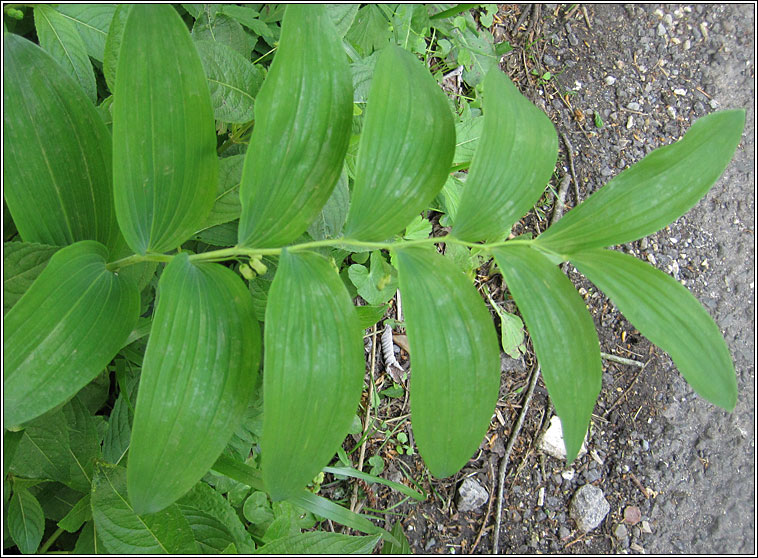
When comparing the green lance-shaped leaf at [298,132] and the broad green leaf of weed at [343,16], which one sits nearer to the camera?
the green lance-shaped leaf at [298,132]

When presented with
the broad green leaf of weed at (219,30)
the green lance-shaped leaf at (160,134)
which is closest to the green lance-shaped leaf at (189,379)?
the green lance-shaped leaf at (160,134)

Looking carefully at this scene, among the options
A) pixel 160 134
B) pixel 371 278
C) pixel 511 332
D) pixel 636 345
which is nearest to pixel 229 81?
pixel 160 134

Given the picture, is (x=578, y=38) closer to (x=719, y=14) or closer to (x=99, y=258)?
(x=719, y=14)

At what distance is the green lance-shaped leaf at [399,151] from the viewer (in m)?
0.65

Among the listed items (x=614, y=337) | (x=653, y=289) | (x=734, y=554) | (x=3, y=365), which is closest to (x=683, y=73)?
(x=614, y=337)

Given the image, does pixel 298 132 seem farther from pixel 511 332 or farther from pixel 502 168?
pixel 511 332

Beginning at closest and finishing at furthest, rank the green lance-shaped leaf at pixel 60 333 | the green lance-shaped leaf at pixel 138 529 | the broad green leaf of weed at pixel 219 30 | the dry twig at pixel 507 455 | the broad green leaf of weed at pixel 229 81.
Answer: the green lance-shaped leaf at pixel 60 333 < the green lance-shaped leaf at pixel 138 529 < the broad green leaf of weed at pixel 229 81 < the broad green leaf of weed at pixel 219 30 < the dry twig at pixel 507 455

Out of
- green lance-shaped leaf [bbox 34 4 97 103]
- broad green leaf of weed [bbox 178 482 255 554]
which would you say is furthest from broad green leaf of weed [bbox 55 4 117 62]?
broad green leaf of weed [bbox 178 482 255 554]

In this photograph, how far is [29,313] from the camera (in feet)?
1.89

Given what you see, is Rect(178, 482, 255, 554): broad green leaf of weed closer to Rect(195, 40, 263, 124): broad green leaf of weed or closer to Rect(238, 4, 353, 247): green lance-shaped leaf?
Rect(238, 4, 353, 247): green lance-shaped leaf

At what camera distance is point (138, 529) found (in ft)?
2.58

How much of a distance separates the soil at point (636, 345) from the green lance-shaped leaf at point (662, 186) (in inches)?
41.5

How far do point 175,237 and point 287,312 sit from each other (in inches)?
7.0

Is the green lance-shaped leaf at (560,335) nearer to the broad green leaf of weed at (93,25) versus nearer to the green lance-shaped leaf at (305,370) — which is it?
the green lance-shaped leaf at (305,370)
